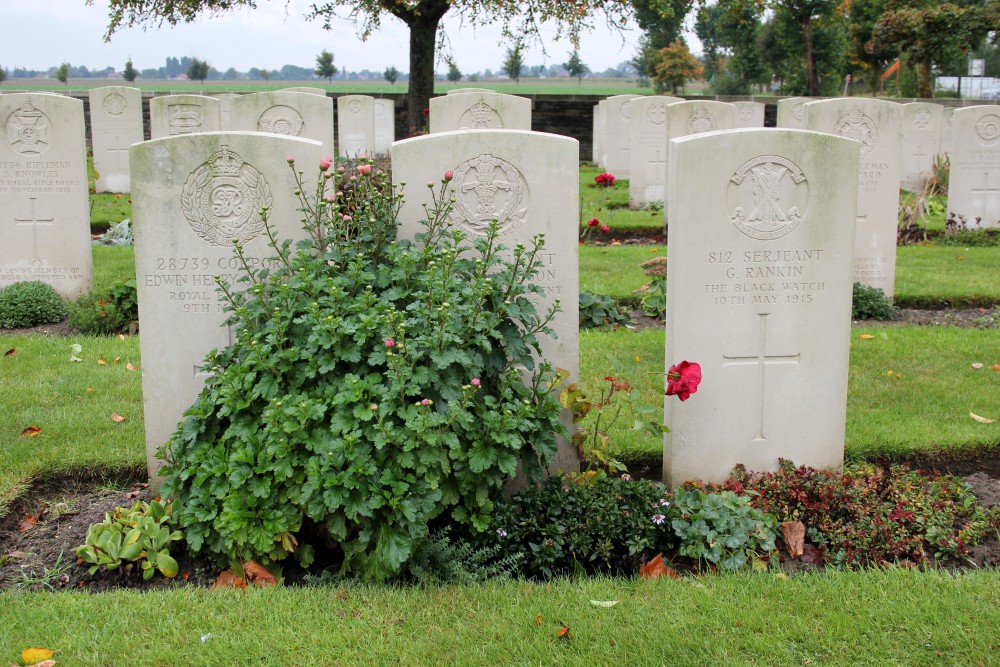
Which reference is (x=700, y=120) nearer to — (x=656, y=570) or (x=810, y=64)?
(x=656, y=570)

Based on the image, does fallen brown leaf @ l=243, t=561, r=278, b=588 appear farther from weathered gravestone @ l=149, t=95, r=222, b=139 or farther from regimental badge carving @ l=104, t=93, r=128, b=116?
regimental badge carving @ l=104, t=93, r=128, b=116

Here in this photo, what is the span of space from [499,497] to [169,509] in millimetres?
1421

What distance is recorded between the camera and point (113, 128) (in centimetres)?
1593

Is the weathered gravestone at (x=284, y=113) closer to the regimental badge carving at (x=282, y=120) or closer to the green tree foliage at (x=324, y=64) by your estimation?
the regimental badge carving at (x=282, y=120)

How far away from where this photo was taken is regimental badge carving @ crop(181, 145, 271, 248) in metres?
4.39

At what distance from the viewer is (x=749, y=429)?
4.59 meters

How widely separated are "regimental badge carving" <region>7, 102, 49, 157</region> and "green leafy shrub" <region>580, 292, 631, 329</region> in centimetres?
481

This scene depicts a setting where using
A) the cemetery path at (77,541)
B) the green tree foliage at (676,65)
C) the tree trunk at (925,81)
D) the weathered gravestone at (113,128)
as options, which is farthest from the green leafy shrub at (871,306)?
the green tree foliage at (676,65)

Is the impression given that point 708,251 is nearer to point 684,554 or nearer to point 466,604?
point 684,554

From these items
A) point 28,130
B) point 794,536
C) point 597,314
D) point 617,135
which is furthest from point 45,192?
point 617,135

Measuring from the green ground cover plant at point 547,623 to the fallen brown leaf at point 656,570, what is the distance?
126mm

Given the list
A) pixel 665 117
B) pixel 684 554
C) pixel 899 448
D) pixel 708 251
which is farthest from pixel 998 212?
pixel 684 554

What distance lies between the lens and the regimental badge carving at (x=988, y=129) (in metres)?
12.0

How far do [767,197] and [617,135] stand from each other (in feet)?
48.3
